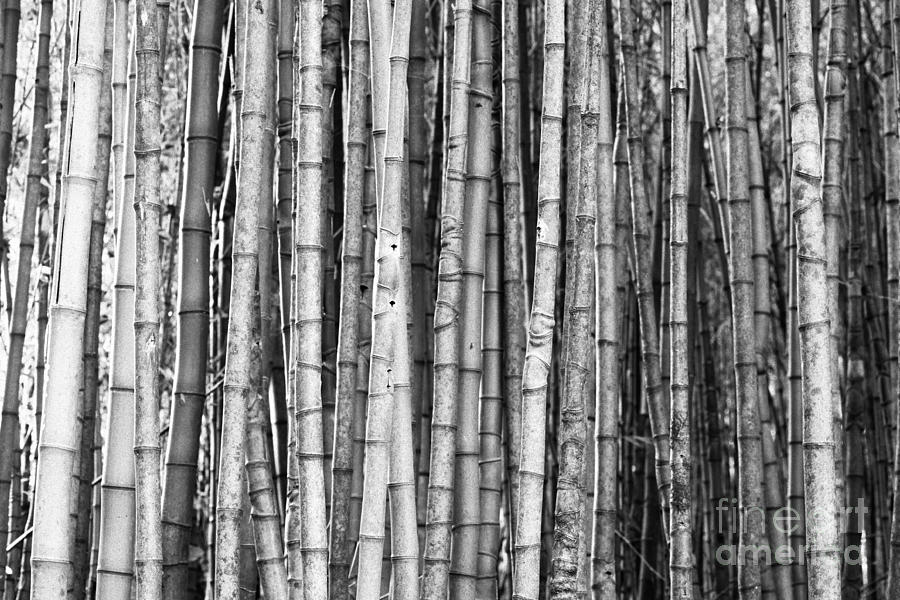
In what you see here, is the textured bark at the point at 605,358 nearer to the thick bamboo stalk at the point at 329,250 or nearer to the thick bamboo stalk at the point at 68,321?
the thick bamboo stalk at the point at 329,250

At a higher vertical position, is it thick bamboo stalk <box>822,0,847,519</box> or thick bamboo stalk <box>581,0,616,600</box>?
thick bamboo stalk <box>822,0,847,519</box>

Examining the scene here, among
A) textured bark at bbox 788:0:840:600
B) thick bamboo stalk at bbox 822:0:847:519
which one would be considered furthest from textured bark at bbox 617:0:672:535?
textured bark at bbox 788:0:840:600

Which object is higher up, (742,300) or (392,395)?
(742,300)

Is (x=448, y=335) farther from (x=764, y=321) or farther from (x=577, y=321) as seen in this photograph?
(x=764, y=321)

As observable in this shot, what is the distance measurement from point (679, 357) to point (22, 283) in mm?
1053

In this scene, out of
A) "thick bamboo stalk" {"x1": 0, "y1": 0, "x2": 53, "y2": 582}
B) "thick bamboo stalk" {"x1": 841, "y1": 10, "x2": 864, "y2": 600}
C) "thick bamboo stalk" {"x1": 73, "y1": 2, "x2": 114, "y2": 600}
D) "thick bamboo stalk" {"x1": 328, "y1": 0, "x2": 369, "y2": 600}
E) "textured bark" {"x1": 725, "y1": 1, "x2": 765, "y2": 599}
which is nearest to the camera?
"thick bamboo stalk" {"x1": 328, "y1": 0, "x2": 369, "y2": 600}

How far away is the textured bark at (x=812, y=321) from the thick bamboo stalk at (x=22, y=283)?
116 centimetres

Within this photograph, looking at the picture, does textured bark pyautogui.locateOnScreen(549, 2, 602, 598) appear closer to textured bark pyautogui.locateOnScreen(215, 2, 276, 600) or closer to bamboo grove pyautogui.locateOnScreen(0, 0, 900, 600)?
bamboo grove pyautogui.locateOnScreen(0, 0, 900, 600)

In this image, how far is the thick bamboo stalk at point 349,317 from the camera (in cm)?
120

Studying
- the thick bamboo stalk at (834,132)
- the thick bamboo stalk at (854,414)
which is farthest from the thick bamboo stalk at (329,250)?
the thick bamboo stalk at (854,414)

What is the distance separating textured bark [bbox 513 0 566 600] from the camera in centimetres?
106

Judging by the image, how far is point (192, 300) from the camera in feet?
4.06

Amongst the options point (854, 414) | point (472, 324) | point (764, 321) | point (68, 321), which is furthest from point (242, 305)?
point (854, 414)

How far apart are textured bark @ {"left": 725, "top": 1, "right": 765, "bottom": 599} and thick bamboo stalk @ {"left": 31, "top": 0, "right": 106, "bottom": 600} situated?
2.69 feet
